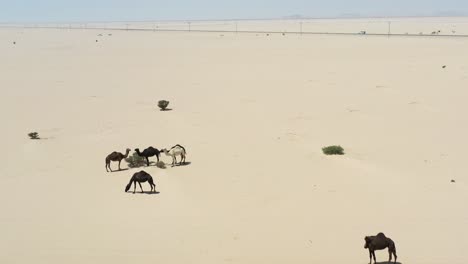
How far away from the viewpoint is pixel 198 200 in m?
11.3

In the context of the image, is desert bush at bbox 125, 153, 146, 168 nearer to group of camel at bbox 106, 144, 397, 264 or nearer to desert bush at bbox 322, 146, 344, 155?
group of camel at bbox 106, 144, 397, 264

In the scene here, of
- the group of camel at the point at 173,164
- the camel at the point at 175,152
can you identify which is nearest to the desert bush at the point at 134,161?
the group of camel at the point at 173,164

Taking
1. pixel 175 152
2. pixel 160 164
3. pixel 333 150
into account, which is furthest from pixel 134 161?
pixel 333 150

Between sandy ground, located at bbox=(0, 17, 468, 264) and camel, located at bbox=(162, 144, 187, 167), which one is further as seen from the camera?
camel, located at bbox=(162, 144, 187, 167)

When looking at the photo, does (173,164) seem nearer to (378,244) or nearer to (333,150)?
(333,150)

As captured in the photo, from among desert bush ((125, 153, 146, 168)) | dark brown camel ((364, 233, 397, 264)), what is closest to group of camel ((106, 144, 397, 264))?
dark brown camel ((364, 233, 397, 264))

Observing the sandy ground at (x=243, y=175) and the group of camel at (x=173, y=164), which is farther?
the sandy ground at (x=243, y=175)

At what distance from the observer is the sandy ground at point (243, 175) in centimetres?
913

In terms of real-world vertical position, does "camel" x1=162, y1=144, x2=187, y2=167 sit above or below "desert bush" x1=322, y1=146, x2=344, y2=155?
above

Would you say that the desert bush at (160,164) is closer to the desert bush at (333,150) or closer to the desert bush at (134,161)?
the desert bush at (134,161)

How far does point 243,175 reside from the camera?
13148mm

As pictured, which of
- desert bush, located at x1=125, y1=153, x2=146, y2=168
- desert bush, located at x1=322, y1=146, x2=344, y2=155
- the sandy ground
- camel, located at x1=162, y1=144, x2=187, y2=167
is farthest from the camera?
desert bush, located at x1=322, y1=146, x2=344, y2=155

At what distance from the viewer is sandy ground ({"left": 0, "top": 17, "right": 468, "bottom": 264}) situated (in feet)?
30.0

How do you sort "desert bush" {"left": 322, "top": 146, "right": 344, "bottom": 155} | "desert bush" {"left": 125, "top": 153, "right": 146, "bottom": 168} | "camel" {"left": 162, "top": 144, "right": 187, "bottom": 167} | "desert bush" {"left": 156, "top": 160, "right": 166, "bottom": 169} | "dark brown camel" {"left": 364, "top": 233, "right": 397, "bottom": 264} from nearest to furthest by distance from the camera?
1. "dark brown camel" {"left": 364, "top": 233, "right": 397, "bottom": 264}
2. "desert bush" {"left": 156, "top": 160, "right": 166, "bottom": 169}
3. "camel" {"left": 162, "top": 144, "right": 187, "bottom": 167}
4. "desert bush" {"left": 125, "top": 153, "right": 146, "bottom": 168}
5. "desert bush" {"left": 322, "top": 146, "right": 344, "bottom": 155}
